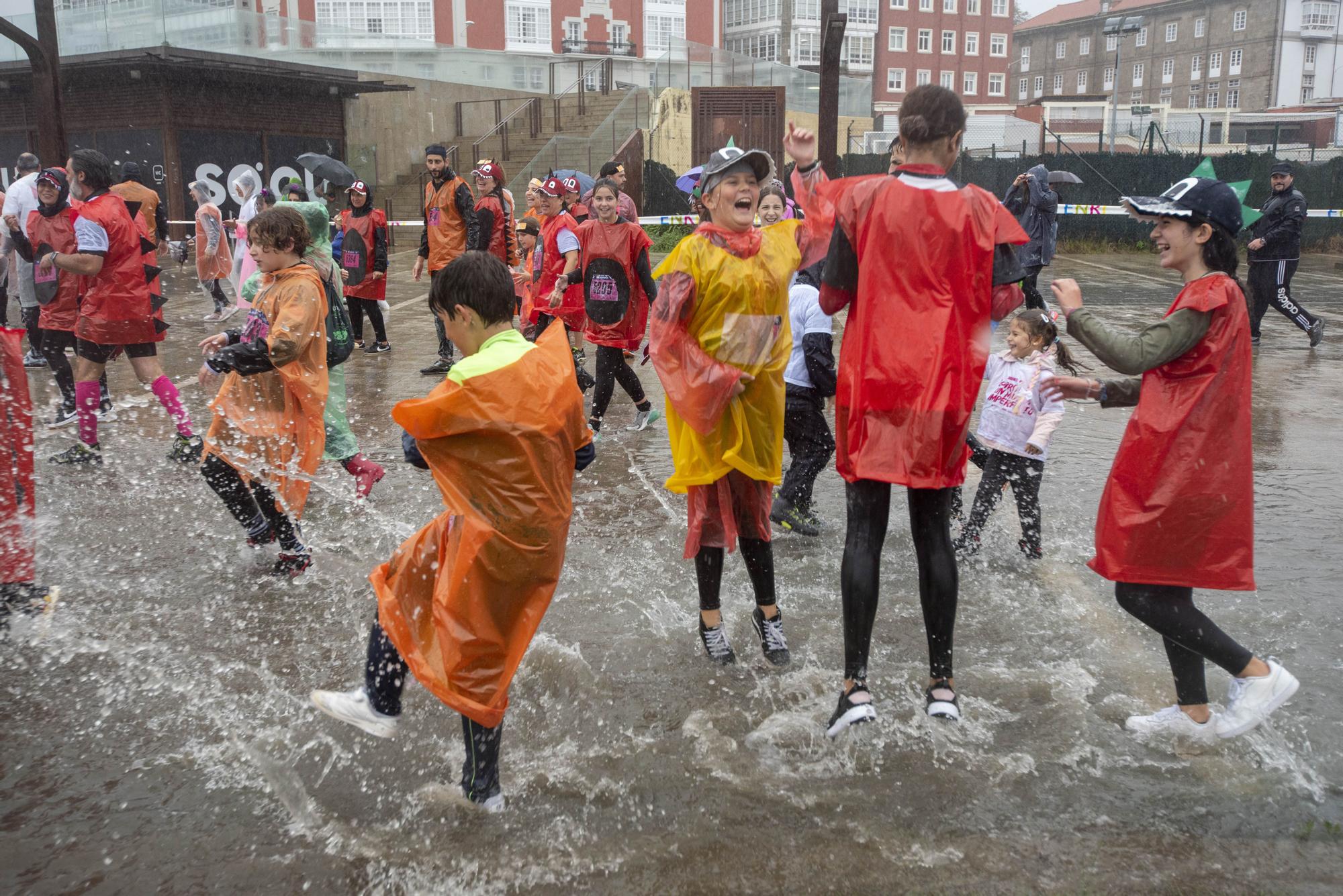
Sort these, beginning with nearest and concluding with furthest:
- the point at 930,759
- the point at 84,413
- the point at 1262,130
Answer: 1. the point at 930,759
2. the point at 84,413
3. the point at 1262,130

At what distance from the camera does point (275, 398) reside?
465 cm

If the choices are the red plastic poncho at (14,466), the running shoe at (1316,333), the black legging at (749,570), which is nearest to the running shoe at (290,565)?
the red plastic poncho at (14,466)

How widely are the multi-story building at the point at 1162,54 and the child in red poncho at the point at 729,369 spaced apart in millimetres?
75007

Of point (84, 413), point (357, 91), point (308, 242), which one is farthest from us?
point (357, 91)

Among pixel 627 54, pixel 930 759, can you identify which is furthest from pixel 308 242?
pixel 627 54

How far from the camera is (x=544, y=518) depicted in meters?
2.84

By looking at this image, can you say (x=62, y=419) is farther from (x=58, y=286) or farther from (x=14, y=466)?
(x=14, y=466)

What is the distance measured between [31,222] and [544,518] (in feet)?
21.8

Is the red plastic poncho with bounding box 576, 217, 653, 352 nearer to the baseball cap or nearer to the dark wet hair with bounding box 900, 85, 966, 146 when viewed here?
the dark wet hair with bounding box 900, 85, 966, 146

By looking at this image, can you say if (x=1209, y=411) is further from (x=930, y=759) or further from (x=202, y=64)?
(x=202, y=64)

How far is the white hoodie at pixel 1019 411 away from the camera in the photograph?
484cm

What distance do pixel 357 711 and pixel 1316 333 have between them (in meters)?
11.3

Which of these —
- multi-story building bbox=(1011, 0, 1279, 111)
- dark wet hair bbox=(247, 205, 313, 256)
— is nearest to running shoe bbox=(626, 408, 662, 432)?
dark wet hair bbox=(247, 205, 313, 256)

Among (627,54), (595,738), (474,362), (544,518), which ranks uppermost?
(627,54)
